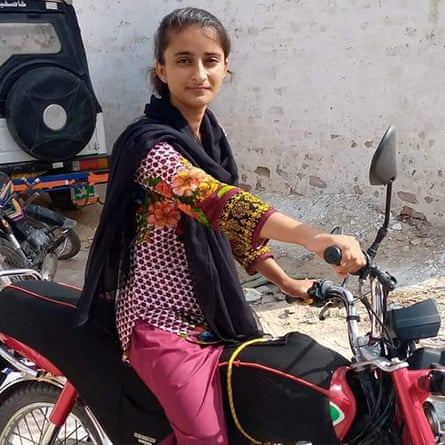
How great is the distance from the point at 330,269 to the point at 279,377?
11.3ft

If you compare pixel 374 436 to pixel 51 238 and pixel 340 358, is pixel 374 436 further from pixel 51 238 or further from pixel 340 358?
pixel 51 238

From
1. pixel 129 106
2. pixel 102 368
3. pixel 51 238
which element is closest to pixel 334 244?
pixel 102 368

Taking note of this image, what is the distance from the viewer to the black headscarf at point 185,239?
1709 mm

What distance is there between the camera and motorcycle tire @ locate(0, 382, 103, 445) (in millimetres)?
2162

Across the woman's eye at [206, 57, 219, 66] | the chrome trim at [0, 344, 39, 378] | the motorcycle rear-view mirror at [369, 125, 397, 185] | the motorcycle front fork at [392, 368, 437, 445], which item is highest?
the woman's eye at [206, 57, 219, 66]

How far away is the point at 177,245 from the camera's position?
5.90 ft

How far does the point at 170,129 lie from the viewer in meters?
1.72

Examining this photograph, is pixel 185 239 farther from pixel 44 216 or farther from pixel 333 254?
pixel 44 216

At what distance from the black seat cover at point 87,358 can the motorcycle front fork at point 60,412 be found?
117 mm

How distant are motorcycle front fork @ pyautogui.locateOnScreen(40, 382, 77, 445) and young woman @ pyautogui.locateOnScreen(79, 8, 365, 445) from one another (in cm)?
33

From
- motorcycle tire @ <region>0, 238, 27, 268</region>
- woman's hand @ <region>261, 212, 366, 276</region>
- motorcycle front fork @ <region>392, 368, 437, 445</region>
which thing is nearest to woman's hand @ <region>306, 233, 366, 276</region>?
woman's hand @ <region>261, 212, 366, 276</region>

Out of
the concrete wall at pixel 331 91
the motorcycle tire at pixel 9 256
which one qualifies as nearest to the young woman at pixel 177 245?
the motorcycle tire at pixel 9 256

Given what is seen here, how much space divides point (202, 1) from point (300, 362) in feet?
17.9

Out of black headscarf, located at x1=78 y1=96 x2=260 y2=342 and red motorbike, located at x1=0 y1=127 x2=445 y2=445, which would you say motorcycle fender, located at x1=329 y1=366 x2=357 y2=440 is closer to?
red motorbike, located at x1=0 y1=127 x2=445 y2=445
